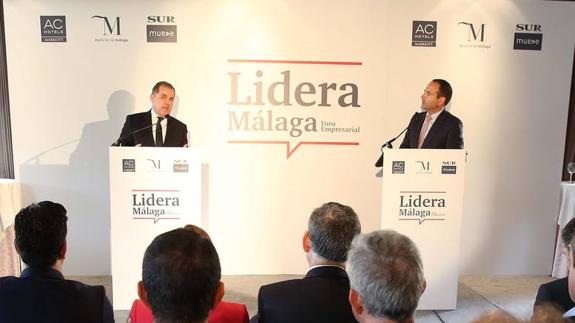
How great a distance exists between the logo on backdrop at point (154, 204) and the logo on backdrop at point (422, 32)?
2571mm

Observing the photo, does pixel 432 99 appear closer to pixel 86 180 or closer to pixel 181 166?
pixel 181 166

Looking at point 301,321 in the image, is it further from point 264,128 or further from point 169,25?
point 169,25

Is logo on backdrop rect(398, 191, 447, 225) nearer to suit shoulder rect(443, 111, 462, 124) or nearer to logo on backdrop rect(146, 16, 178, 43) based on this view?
suit shoulder rect(443, 111, 462, 124)

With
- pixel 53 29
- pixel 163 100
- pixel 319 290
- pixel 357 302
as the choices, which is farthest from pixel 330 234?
pixel 53 29

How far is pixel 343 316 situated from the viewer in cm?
148

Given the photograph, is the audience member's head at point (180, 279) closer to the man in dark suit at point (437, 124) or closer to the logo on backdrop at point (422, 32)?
the man in dark suit at point (437, 124)

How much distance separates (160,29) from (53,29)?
0.94m

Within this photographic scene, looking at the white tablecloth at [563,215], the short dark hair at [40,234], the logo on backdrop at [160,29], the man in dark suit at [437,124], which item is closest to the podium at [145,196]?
the logo on backdrop at [160,29]

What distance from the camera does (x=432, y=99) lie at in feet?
13.0

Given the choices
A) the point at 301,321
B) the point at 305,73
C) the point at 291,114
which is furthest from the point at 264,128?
the point at 301,321

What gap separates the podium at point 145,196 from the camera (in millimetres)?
3148

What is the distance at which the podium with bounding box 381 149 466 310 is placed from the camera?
3.26 metres

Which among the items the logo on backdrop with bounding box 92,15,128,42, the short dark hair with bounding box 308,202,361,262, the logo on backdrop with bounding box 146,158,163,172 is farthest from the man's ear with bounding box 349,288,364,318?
the logo on backdrop with bounding box 92,15,128,42

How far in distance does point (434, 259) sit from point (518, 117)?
1837 millimetres
